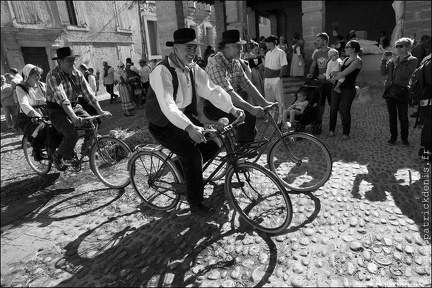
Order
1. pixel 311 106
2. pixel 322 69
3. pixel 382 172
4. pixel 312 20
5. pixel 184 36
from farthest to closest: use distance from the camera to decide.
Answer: pixel 312 20
pixel 322 69
pixel 311 106
pixel 382 172
pixel 184 36

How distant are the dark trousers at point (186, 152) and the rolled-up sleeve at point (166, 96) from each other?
356mm

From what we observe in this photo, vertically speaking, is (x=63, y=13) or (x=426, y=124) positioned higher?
(x=63, y=13)

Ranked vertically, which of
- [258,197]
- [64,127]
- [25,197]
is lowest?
[25,197]

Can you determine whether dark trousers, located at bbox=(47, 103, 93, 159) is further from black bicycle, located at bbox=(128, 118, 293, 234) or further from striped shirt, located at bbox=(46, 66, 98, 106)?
black bicycle, located at bbox=(128, 118, 293, 234)

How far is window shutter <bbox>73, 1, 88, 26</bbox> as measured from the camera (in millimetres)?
18672

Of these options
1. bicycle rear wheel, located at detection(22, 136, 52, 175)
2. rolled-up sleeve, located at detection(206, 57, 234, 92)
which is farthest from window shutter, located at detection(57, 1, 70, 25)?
rolled-up sleeve, located at detection(206, 57, 234, 92)

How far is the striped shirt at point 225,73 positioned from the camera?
412 centimetres

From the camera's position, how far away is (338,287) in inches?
94.0

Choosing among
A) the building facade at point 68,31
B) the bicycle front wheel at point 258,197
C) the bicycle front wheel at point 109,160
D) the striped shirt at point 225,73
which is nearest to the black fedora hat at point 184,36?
the striped shirt at point 225,73

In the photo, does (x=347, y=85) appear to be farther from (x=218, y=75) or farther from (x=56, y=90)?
(x=56, y=90)

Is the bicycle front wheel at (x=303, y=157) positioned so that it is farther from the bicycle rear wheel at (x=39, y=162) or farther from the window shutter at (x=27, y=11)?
the window shutter at (x=27, y=11)

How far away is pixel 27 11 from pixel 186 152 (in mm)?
18234

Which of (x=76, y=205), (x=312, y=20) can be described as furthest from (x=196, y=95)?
(x=312, y=20)

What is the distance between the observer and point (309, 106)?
605 cm
